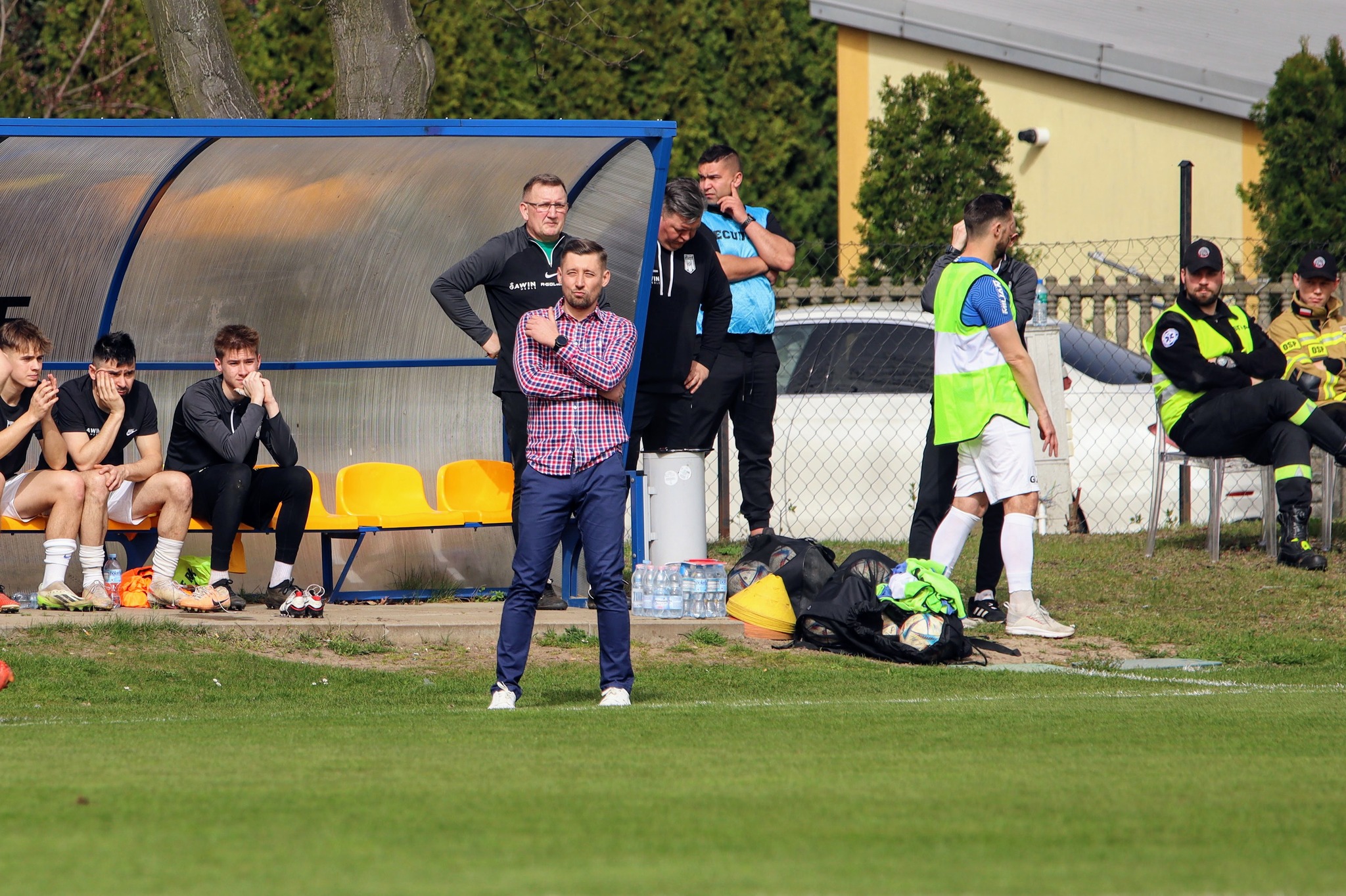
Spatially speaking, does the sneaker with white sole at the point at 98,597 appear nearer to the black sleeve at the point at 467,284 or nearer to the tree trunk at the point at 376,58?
the black sleeve at the point at 467,284

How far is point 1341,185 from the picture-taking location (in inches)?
549

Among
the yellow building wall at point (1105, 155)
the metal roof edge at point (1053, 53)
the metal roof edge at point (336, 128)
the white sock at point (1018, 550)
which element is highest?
the metal roof edge at point (1053, 53)

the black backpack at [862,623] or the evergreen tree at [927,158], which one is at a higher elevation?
the evergreen tree at [927,158]

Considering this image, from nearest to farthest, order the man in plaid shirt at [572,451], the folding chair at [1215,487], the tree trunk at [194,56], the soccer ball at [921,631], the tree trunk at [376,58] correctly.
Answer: the man in plaid shirt at [572,451] → the soccer ball at [921,631] → the folding chair at [1215,487] → the tree trunk at [194,56] → the tree trunk at [376,58]

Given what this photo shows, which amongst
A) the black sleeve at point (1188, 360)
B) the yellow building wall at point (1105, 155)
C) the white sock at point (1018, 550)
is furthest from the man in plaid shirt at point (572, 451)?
the yellow building wall at point (1105, 155)

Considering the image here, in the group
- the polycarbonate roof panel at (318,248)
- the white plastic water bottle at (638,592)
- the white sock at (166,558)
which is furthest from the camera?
the polycarbonate roof panel at (318,248)

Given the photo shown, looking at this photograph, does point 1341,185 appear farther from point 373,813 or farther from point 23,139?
point 373,813

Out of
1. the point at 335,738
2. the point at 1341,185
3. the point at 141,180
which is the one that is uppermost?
the point at 1341,185

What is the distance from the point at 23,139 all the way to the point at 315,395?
2255 mm

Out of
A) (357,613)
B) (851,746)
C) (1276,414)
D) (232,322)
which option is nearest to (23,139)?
(232,322)

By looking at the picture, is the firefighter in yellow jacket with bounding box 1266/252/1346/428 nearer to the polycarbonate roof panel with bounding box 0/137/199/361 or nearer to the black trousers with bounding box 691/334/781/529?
the black trousers with bounding box 691/334/781/529

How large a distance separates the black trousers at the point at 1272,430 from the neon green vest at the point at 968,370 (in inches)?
88.9

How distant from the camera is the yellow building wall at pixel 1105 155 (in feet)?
63.3

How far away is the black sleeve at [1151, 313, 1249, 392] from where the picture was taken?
10078mm
